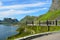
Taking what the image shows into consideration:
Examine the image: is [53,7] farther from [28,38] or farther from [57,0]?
[28,38]

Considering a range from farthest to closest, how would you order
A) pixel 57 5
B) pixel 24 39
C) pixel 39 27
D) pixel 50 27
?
pixel 57 5 → pixel 39 27 → pixel 50 27 → pixel 24 39

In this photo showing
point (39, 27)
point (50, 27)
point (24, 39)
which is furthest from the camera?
point (39, 27)

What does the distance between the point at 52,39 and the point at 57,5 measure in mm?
106854

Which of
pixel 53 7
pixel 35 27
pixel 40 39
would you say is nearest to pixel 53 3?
pixel 53 7

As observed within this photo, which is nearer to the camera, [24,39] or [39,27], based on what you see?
[24,39]

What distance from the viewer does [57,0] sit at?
124438 mm

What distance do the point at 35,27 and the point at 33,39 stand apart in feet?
76.4

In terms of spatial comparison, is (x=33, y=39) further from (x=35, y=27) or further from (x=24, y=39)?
(x=35, y=27)

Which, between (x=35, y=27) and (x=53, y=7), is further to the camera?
(x=53, y=7)

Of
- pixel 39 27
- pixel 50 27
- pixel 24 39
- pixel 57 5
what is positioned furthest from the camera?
pixel 57 5

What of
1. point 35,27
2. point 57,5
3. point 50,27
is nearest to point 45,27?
point 50,27

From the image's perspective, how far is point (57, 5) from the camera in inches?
4808

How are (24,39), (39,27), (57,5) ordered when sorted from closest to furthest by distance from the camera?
(24,39) < (39,27) < (57,5)

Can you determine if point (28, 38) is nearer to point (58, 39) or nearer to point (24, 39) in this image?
point (24, 39)
